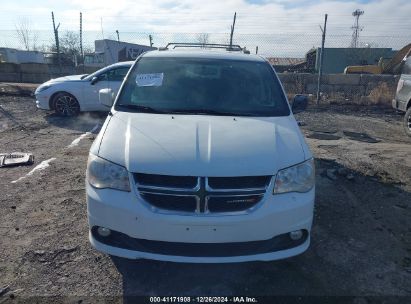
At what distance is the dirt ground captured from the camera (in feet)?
9.66

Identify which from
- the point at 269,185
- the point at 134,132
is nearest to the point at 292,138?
the point at 269,185

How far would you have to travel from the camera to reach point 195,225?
260 centimetres

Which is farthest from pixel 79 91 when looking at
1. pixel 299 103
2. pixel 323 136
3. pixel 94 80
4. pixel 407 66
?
pixel 407 66

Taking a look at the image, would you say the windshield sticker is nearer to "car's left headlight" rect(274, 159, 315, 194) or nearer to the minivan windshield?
the minivan windshield

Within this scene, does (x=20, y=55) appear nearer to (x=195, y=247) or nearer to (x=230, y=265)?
(x=230, y=265)

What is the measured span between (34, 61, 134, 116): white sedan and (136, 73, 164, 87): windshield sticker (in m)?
5.91

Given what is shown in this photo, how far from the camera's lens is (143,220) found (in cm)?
263

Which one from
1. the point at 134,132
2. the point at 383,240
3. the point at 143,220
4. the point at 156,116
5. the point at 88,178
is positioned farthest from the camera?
the point at 383,240

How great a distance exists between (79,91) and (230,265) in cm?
785

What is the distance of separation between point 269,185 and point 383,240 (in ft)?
6.00

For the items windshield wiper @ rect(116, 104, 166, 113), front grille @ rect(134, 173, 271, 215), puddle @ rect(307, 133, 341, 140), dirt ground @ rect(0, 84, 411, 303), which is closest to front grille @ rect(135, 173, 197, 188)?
front grille @ rect(134, 173, 271, 215)

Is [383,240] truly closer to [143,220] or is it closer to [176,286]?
[176,286]

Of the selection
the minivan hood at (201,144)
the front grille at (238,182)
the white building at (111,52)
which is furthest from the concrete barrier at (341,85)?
the white building at (111,52)

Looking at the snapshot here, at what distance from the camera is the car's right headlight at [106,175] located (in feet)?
9.00
